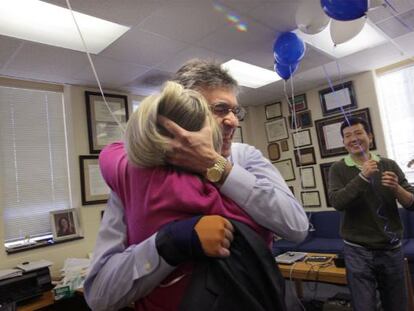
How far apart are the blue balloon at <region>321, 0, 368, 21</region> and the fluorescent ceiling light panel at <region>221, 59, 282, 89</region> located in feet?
4.40

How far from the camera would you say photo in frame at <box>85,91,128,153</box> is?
11.0 ft

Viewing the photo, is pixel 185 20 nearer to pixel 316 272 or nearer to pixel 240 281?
pixel 240 281

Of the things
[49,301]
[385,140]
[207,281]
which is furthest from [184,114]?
[385,140]

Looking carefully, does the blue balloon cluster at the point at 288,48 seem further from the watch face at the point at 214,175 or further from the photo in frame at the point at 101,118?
the watch face at the point at 214,175

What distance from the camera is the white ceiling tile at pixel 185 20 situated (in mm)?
2102

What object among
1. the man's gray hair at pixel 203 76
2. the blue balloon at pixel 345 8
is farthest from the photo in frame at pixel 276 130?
the man's gray hair at pixel 203 76

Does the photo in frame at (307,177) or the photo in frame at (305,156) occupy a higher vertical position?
the photo in frame at (305,156)

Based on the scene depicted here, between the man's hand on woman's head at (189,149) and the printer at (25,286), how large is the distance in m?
2.37

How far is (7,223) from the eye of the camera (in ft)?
9.29

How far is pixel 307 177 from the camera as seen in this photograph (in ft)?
15.2

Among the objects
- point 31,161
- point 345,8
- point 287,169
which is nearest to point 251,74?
point 287,169

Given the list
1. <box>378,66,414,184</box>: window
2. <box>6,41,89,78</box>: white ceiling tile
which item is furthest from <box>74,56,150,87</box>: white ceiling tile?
A: <box>378,66,414,184</box>: window

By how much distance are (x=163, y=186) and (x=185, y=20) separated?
195 cm

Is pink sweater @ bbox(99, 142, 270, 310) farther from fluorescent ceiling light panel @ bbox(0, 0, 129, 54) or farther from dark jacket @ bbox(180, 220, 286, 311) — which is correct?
fluorescent ceiling light panel @ bbox(0, 0, 129, 54)
